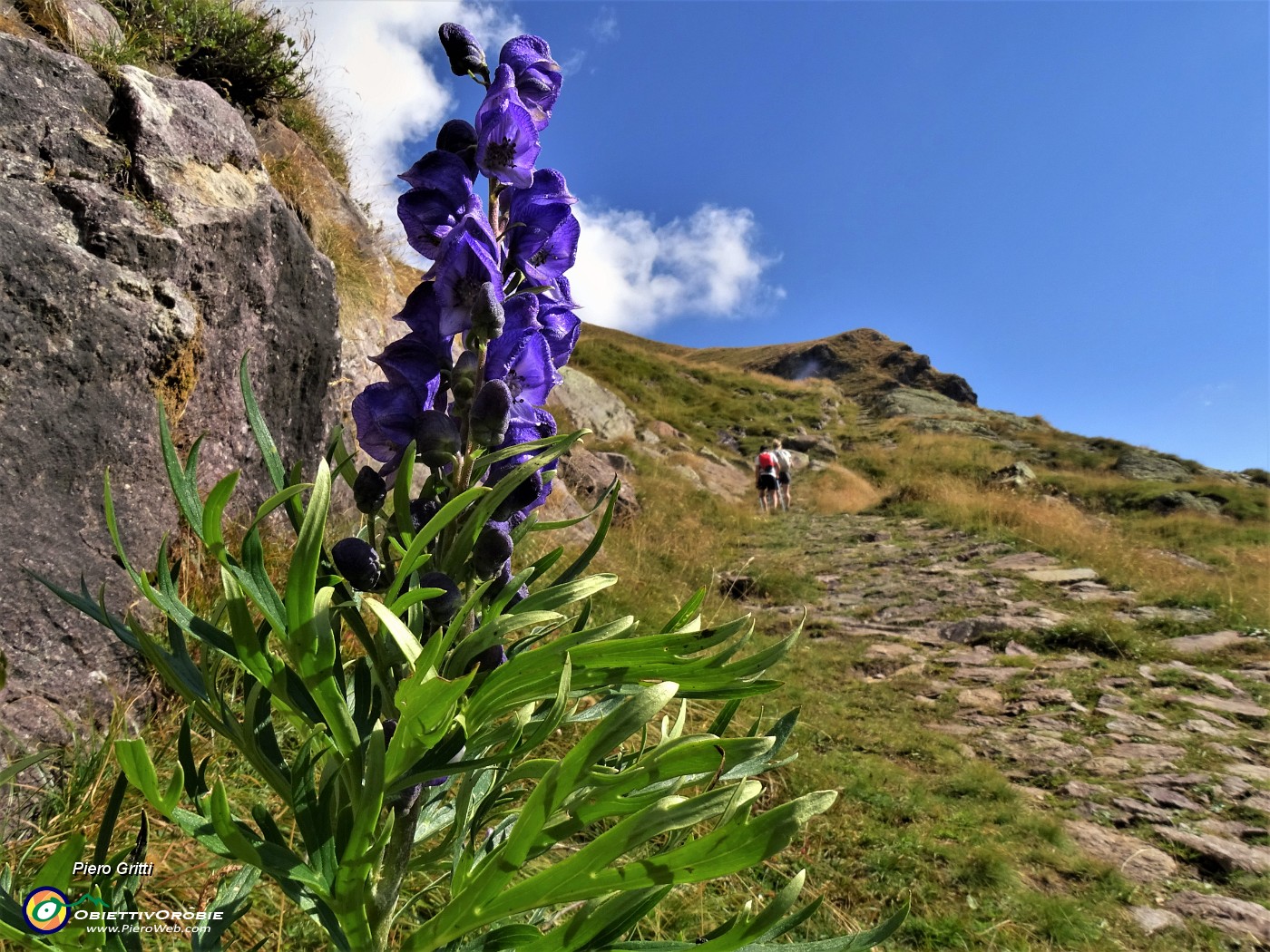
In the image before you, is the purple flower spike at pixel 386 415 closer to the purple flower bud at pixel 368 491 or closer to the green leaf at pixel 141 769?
the purple flower bud at pixel 368 491

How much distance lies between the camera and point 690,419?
87.5 feet

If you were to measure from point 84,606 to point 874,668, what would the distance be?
6.12 meters

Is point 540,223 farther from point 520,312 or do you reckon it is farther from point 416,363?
point 416,363

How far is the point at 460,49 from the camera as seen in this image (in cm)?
132

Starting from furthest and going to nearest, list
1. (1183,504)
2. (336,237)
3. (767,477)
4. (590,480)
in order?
(1183,504)
(767,477)
(590,480)
(336,237)

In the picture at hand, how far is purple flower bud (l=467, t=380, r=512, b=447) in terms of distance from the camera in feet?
3.52

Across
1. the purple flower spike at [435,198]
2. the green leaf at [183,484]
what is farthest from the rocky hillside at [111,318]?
the purple flower spike at [435,198]

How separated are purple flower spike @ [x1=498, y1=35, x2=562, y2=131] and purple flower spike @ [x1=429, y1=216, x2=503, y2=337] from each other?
0.28 m

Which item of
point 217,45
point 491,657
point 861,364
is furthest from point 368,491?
point 861,364

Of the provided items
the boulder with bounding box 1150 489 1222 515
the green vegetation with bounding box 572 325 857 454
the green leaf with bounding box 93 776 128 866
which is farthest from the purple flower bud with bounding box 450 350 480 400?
the green vegetation with bounding box 572 325 857 454

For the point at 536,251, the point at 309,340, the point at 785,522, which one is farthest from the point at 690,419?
the point at 536,251

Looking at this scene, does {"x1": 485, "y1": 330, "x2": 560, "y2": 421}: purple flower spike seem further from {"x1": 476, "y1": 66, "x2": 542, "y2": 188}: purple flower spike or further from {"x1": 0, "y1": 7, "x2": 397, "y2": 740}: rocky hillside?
{"x1": 0, "y1": 7, "x2": 397, "y2": 740}: rocky hillside

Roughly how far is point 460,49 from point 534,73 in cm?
15

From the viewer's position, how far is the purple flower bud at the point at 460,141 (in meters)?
1.24
